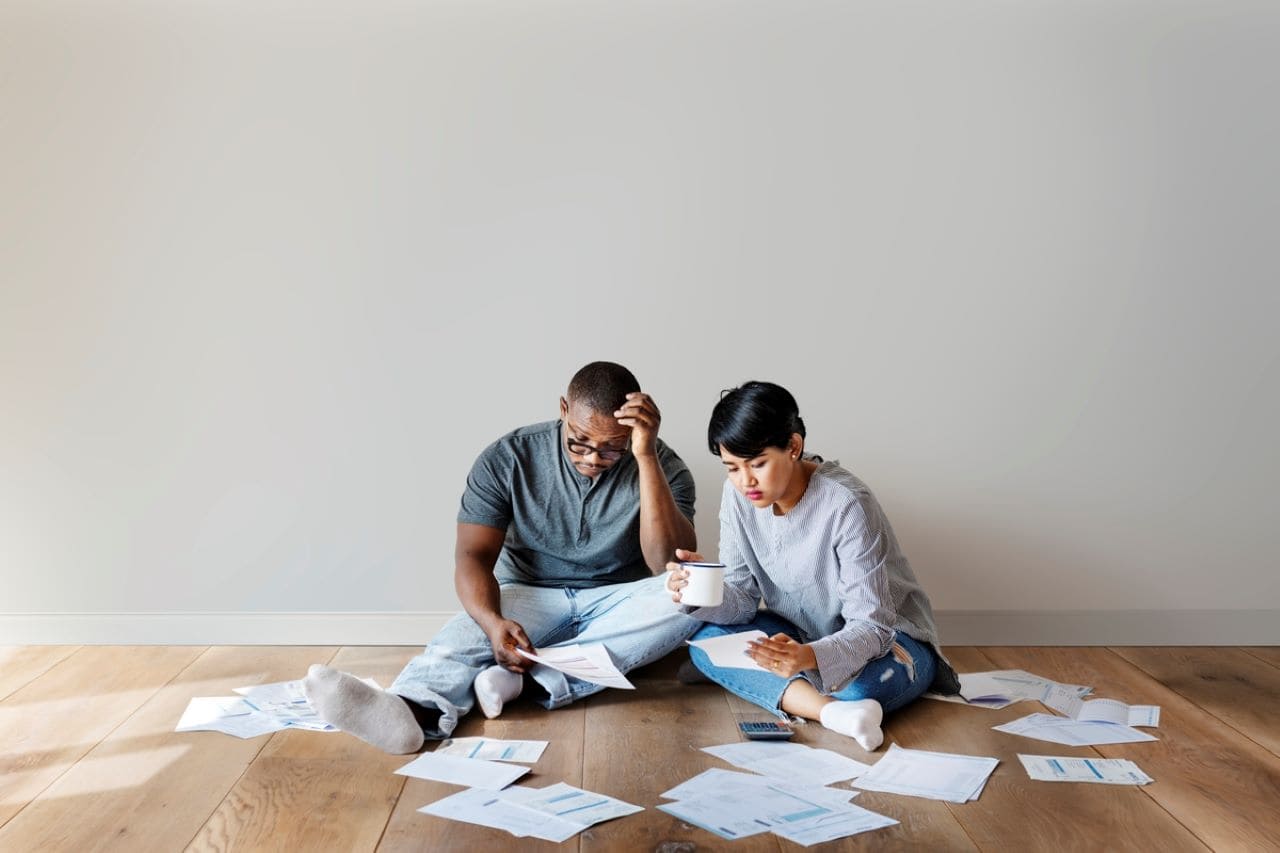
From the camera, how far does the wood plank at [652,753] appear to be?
2.05 meters

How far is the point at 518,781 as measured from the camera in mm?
2350

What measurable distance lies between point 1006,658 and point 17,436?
10.1 feet

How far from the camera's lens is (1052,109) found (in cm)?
360

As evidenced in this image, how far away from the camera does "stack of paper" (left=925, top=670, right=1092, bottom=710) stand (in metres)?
2.97

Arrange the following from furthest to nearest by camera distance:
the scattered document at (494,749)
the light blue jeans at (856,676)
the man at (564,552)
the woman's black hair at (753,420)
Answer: the man at (564,552) < the light blue jeans at (856,676) < the woman's black hair at (753,420) < the scattered document at (494,749)

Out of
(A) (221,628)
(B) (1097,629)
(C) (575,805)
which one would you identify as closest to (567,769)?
(C) (575,805)

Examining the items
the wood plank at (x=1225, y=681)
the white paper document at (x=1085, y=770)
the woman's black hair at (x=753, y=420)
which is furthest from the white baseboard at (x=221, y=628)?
the wood plank at (x=1225, y=681)

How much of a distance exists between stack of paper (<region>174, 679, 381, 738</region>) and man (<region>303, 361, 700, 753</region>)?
26cm

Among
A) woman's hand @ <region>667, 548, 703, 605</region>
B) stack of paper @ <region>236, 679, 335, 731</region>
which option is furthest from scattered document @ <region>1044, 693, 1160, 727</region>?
stack of paper @ <region>236, 679, 335, 731</region>

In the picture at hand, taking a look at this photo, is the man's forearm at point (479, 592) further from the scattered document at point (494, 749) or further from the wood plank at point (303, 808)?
the wood plank at point (303, 808)

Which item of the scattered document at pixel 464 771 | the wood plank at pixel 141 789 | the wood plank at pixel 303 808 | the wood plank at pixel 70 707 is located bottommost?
the wood plank at pixel 70 707

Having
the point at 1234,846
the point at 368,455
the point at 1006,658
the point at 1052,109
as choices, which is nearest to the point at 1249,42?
the point at 1052,109

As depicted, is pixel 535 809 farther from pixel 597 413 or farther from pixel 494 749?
pixel 597 413

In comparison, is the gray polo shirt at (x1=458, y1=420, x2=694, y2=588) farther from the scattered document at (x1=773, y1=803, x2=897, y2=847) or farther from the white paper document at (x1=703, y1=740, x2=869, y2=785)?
the scattered document at (x1=773, y1=803, x2=897, y2=847)
